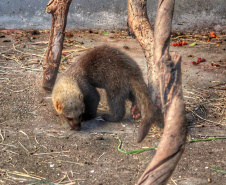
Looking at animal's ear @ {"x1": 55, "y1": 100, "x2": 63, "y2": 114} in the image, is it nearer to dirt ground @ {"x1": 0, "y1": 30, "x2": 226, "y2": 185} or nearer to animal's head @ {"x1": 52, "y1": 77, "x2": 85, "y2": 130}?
animal's head @ {"x1": 52, "y1": 77, "x2": 85, "y2": 130}

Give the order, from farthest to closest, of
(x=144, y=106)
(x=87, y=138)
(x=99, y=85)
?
(x=99, y=85) < (x=87, y=138) < (x=144, y=106)

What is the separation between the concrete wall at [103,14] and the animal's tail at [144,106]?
164 inches

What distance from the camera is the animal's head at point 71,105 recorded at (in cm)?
500

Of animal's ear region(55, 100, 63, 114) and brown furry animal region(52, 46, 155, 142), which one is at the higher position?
brown furry animal region(52, 46, 155, 142)

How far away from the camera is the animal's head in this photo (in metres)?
5.00

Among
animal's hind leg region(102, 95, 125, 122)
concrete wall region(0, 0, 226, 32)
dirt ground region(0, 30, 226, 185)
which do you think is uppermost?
concrete wall region(0, 0, 226, 32)

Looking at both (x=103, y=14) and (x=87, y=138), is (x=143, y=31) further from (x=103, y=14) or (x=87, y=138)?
(x=103, y=14)

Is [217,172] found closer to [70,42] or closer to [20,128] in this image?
[20,128]

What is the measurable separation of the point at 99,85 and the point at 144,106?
933 millimetres

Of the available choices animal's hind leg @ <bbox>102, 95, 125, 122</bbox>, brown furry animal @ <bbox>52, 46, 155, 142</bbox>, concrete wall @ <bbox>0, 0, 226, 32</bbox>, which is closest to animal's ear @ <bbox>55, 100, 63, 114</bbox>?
brown furry animal @ <bbox>52, 46, 155, 142</bbox>

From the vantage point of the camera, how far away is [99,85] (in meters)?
5.39

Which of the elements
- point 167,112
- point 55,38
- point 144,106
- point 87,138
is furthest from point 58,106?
point 167,112

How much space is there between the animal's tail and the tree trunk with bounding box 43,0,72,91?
1.51 meters

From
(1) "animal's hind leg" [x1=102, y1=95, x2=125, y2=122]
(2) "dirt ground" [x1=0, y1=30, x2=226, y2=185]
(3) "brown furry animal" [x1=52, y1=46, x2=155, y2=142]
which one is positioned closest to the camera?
(2) "dirt ground" [x1=0, y1=30, x2=226, y2=185]
